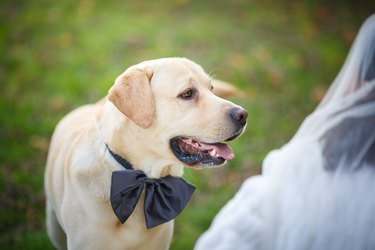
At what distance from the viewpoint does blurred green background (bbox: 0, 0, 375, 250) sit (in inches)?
199

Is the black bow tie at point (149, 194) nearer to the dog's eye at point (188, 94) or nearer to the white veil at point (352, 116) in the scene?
the dog's eye at point (188, 94)

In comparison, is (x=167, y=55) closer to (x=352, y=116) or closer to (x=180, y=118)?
(x=352, y=116)

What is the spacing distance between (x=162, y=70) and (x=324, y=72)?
504 centimetres

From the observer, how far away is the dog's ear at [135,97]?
2.77m

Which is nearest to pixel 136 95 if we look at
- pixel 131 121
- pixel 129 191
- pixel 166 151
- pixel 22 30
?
pixel 131 121

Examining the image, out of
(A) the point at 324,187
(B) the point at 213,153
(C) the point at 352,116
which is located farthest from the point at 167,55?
(B) the point at 213,153

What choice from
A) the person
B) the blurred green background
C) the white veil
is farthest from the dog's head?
the blurred green background

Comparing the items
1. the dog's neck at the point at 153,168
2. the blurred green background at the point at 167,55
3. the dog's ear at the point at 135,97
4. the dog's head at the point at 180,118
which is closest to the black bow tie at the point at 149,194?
the dog's neck at the point at 153,168

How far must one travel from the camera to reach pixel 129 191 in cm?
293

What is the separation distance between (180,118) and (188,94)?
189 millimetres

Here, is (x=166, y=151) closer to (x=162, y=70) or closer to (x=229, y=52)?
(x=162, y=70)

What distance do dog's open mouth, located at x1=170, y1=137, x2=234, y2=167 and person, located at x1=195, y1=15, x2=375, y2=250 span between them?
2.50 ft

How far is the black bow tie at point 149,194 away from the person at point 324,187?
597 mm

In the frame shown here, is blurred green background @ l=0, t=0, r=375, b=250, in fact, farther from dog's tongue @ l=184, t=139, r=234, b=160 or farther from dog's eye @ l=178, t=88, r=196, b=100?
dog's eye @ l=178, t=88, r=196, b=100
